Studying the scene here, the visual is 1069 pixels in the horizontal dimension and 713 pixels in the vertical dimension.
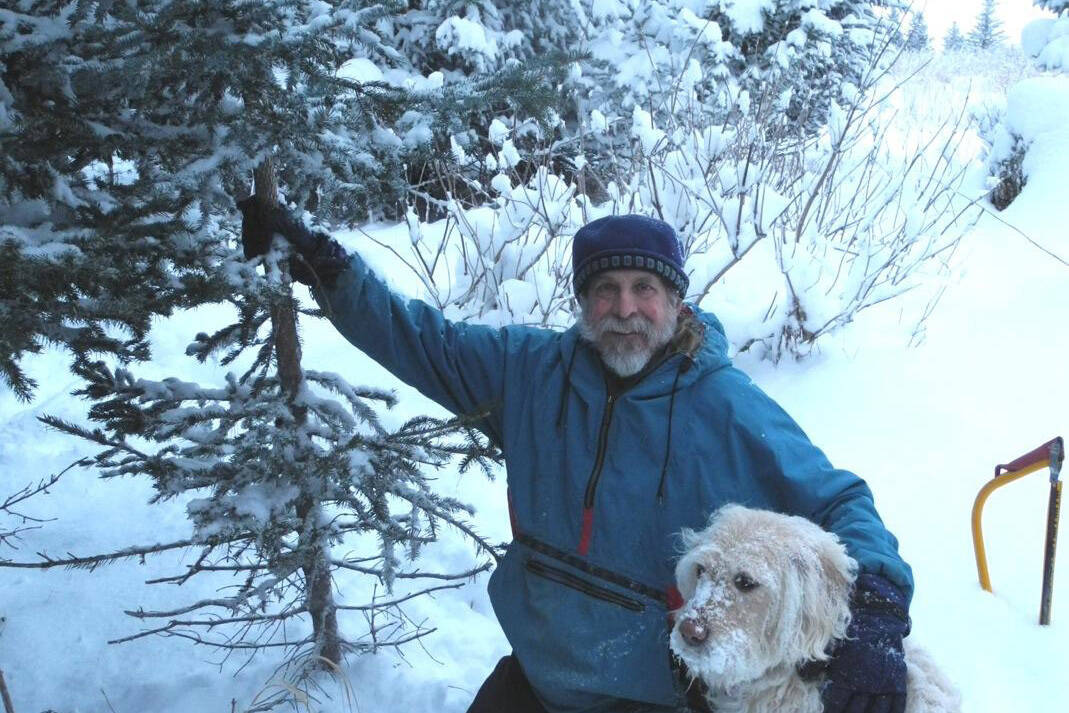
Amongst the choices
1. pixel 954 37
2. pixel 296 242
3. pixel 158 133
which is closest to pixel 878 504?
pixel 296 242

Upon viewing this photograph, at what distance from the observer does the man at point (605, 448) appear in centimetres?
198

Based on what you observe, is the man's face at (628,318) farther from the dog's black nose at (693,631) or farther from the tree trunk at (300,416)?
the tree trunk at (300,416)

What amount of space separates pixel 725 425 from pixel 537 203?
10.5 ft

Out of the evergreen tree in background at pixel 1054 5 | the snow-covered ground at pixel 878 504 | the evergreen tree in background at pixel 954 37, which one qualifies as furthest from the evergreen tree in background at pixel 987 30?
the snow-covered ground at pixel 878 504

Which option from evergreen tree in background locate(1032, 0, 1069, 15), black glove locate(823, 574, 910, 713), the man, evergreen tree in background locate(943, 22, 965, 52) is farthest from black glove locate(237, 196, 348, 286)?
evergreen tree in background locate(943, 22, 965, 52)

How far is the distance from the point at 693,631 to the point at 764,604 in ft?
0.52

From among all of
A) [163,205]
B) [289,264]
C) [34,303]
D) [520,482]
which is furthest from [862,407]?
[34,303]

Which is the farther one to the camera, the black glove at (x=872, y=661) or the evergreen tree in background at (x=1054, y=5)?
the evergreen tree in background at (x=1054, y=5)

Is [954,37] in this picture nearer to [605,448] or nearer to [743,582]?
[605,448]

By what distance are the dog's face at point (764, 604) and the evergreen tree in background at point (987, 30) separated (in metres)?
51.1

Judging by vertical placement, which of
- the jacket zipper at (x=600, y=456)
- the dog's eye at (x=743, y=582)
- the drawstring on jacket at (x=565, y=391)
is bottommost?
the dog's eye at (x=743, y=582)

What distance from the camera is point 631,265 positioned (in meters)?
2.15

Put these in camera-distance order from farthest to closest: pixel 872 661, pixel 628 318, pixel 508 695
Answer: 1. pixel 508 695
2. pixel 628 318
3. pixel 872 661

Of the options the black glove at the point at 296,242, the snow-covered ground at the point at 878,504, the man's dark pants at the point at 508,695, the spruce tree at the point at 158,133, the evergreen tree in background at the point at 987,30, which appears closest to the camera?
the spruce tree at the point at 158,133
